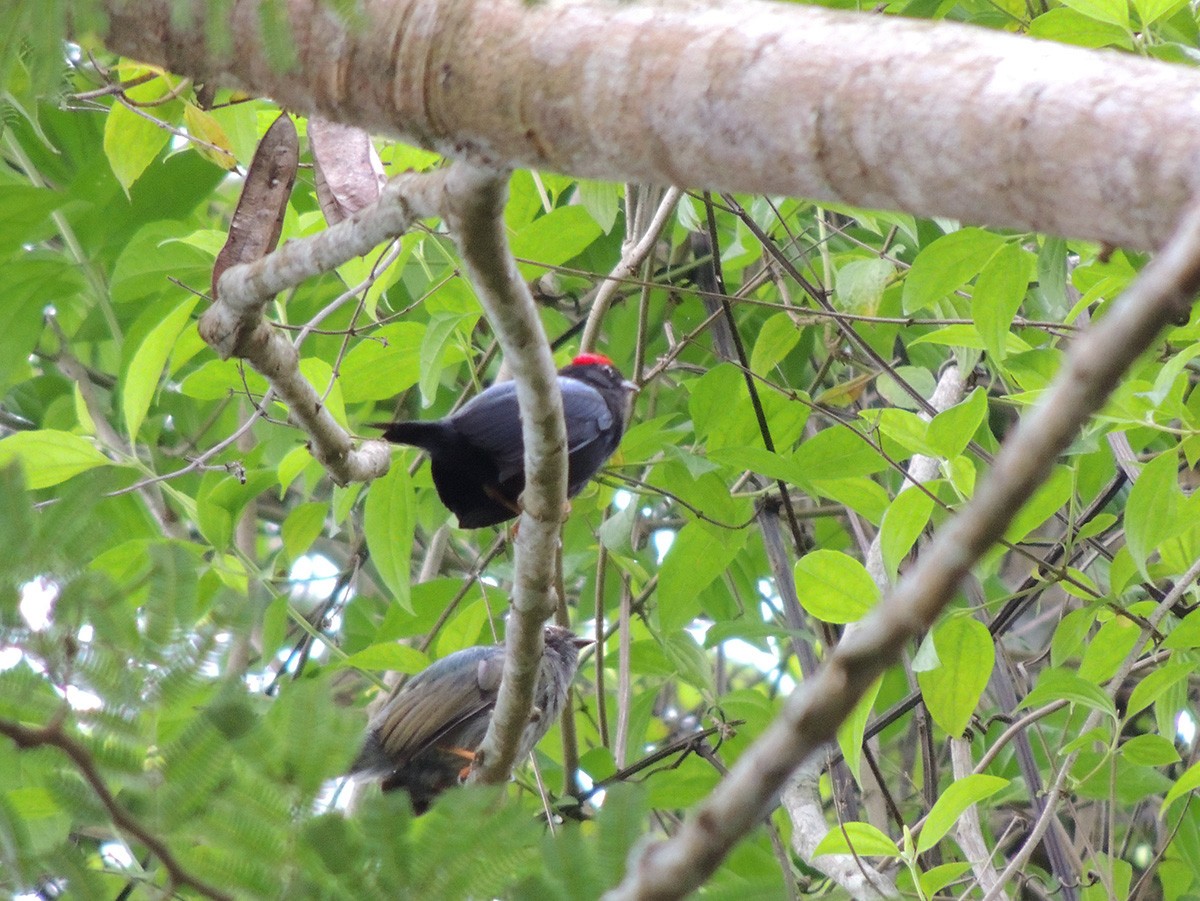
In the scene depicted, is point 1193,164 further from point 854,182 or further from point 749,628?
point 749,628

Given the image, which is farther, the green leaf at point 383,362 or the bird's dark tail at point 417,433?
the green leaf at point 383,362

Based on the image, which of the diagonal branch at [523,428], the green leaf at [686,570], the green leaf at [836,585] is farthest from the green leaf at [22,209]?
the green leaf at [836,585]

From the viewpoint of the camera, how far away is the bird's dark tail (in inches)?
161

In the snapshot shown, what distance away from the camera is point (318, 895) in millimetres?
1435

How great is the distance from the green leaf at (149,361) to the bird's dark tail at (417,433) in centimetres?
65

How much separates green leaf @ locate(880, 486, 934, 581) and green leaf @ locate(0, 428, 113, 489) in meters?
2.30

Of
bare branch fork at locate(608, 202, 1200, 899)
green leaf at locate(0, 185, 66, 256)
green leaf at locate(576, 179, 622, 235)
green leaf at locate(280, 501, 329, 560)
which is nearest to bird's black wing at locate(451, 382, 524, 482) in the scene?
green leaf at locate(280, 501, 329, 560)

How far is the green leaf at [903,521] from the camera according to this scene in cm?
316

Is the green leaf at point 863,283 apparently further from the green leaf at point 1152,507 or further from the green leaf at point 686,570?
the green leaf at point 1152,507

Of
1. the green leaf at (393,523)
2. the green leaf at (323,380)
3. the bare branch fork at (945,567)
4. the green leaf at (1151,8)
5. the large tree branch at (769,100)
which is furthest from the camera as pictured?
the green leaf at (393,523)

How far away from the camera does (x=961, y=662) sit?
3289mm

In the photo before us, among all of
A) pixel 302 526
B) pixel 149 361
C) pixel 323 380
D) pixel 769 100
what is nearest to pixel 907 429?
pixel 323 380

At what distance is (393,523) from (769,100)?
2983 mm

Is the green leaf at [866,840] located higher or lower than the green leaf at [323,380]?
lower
